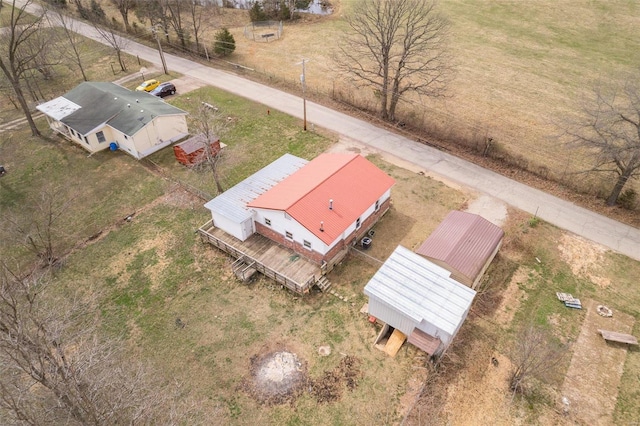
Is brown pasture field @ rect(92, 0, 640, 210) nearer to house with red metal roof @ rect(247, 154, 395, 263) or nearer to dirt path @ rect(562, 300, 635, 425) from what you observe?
dirt path @ rect(562, 300, 635, 425)

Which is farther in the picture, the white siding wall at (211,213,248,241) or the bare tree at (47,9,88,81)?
the bare tree at (47,9,88,81)

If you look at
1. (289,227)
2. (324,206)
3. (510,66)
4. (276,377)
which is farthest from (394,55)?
(276,377)

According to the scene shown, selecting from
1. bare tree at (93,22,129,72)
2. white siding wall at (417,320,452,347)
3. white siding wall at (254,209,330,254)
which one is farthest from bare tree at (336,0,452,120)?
bare tree at (93,22,129,72)

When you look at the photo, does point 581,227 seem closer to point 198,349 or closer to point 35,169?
point 198,349

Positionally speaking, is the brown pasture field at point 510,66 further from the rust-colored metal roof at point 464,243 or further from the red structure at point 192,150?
the red structure at point 192,150

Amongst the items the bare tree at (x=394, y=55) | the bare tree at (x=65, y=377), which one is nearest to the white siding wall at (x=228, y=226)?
the bare tree at (x=65, y=377)

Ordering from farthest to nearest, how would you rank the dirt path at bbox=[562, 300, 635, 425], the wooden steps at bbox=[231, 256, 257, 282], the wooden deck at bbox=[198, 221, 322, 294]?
the wooden steps at bbox=[231, 256, 257, 282], the wooden deck at bbox=[198, 221, 322, 294], the dirt path at bbox=[562, 300, 635, 425]

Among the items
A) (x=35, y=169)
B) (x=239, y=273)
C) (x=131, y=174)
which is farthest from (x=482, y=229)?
(x=35, y=169)

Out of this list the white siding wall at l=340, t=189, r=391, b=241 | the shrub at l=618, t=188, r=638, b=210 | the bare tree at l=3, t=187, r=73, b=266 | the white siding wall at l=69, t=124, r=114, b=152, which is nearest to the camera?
the white siding wall at l=340, t=189, r=391, b=241
